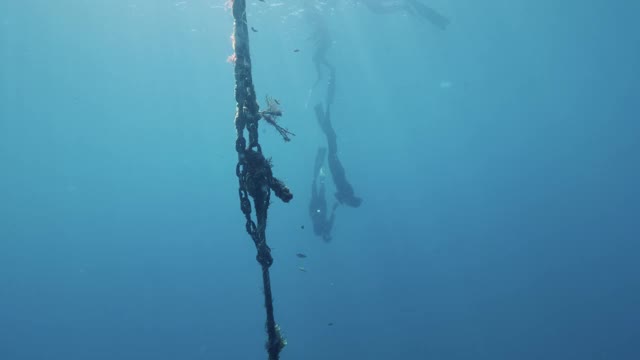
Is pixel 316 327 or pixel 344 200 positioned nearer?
pixel 344 200

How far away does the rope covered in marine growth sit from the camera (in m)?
2.66

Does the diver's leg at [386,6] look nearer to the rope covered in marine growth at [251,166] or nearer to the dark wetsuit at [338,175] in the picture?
the dark wetsuit at [338,175]

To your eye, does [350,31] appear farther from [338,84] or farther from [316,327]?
[316,327]

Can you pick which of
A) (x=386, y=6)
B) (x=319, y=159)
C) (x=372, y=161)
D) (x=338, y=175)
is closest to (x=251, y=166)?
(x=338, y=175)

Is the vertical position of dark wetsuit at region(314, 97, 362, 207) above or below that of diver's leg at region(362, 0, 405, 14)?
below

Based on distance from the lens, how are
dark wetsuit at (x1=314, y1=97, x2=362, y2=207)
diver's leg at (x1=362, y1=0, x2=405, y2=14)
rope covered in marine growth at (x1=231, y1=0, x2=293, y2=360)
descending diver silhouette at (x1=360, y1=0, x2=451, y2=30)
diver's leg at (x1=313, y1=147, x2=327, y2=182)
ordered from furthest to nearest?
diver's leg at (x1=362, y1=0, x2=405, y2=14)
descending diver silhouette at (x1=360, y1=0, x2=451, y2=30)
diver's leg at (x1=313, y1=147, x2=327, y2=182)
dark wetsuit at (x1=314, y1=97, x2=362, y2=207)
rope covered in marine growth at (x1=231, y1=0, x2=293, y2=360)

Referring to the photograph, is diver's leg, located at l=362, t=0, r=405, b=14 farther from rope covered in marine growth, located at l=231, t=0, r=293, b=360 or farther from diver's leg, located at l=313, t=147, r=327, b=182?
rope covered in marine growth, located at l=231, t=0, r=293, b=360

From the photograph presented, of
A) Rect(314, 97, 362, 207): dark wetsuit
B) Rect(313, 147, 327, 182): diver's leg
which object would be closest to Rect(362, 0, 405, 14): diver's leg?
Rect(313, 147, 327, 182): diver's leg

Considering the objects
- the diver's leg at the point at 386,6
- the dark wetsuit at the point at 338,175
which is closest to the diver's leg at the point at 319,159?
the dark wetsuit at the point at 338,175

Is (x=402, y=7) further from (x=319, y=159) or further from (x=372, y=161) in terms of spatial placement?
(x=372, y=161)

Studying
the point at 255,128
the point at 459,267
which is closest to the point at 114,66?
the point at 459,267

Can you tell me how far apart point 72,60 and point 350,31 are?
25637mm

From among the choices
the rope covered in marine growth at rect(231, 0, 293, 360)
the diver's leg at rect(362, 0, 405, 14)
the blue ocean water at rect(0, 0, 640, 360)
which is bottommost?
the blue ocean water at rect(0, 0, 640, 360)

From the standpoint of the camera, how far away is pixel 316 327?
38.5 meters
